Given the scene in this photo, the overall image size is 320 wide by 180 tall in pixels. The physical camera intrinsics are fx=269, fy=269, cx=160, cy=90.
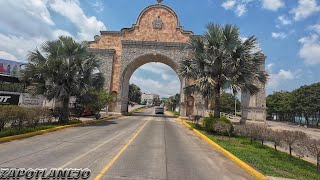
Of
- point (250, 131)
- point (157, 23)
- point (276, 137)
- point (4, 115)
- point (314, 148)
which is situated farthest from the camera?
point (157, 23)

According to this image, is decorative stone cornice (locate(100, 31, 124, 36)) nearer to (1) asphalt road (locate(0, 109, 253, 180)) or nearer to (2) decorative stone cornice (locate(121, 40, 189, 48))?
(2) decorative stone cornice (locate(121, 40, 189, 48))

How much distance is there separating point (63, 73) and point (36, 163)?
14814 millimetres

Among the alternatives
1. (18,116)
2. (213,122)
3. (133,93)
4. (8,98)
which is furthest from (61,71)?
(133,93)

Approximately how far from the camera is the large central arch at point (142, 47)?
45862mm

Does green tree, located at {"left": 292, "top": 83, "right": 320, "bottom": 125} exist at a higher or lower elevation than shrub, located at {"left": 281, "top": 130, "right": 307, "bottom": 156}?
higher

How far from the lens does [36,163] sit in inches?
315

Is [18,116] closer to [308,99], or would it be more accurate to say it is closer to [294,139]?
[294,139]

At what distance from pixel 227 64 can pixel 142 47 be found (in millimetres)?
27462

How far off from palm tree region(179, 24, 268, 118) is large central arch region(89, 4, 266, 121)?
2274cm

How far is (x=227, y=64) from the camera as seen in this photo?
21250mm

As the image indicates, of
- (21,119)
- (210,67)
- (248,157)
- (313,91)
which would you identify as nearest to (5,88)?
(21,119)

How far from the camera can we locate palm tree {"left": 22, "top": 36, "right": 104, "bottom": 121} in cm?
2117

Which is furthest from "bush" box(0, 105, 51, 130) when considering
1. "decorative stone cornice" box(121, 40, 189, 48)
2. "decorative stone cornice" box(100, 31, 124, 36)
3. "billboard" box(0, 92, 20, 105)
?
"decorative stone cornice" box(100, 31, 124, 36)

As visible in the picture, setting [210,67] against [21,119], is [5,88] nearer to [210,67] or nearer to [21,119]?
[21,119]
